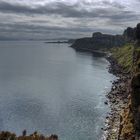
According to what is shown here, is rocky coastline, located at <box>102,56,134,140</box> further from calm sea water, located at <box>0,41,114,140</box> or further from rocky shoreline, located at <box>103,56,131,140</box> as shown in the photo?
calm sea water, located at <box>0,41,114,140</box>

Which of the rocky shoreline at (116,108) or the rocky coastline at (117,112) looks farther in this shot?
the rocky shoreline at (116,108)

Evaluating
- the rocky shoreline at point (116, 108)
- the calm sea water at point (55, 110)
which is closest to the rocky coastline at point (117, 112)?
the rocky shoreline at point (116, 108)

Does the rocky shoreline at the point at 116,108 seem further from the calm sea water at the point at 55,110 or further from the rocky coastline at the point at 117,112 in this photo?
the calm sea water at the point at 55,110

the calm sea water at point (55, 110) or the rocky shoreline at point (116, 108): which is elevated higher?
the rocky shoreline at point (116, 108)

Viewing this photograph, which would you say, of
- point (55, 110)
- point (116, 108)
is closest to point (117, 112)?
point (116, 108)

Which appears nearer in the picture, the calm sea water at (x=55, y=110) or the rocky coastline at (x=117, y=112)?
the rocky coastline at (x=117, y=112)

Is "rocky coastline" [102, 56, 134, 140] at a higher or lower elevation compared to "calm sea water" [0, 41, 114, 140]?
higher

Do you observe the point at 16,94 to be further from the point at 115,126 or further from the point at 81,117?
the point at 115,126

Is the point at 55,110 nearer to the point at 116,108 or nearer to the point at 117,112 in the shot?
the point at 116,108

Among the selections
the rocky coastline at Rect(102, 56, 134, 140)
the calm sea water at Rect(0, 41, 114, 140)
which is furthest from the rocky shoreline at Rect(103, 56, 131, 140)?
the calm sea water at Rect(0, 41, 114, 140)

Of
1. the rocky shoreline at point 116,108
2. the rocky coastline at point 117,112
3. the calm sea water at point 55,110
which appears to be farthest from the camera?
the calm sea water at point 55,110

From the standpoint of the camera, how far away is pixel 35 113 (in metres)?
132

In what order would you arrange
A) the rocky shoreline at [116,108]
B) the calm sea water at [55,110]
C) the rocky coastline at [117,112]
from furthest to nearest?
the calm sea water at [55,110]
the rocky shoreline at [116,108]
the rocky coastline at [117,112]

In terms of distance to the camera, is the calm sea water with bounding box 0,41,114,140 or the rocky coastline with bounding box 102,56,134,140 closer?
the rocky coastline with bounding box 102,56,134,140
